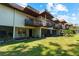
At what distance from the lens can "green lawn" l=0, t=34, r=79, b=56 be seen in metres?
9.49

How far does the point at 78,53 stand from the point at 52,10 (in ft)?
14.0

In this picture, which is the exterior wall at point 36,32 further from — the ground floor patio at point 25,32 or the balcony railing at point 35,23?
the balcony railing at point 35,23

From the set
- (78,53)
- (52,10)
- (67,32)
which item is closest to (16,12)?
(52,10)

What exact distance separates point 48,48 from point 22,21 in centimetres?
508

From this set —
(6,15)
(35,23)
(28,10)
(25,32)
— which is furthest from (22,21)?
(6,15)

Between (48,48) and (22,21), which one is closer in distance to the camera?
(48,48)

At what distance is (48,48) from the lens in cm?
1058

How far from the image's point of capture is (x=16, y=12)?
13828 millimetres

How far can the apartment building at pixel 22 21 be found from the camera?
483 inches

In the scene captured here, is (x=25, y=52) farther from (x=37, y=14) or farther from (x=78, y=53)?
(x=37, y=14)

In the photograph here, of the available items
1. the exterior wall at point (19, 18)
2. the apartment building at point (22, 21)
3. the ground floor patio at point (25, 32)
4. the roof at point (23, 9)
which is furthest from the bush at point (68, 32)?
the exterior wall at point (19, 18)

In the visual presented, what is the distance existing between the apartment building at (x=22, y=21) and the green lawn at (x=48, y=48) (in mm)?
2039

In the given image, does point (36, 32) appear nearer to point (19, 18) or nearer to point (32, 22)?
point (32, 22)

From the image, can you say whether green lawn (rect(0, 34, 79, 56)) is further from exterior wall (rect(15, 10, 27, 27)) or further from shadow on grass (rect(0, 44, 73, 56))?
exterior wall (rect(15, 10, 27, 27))
